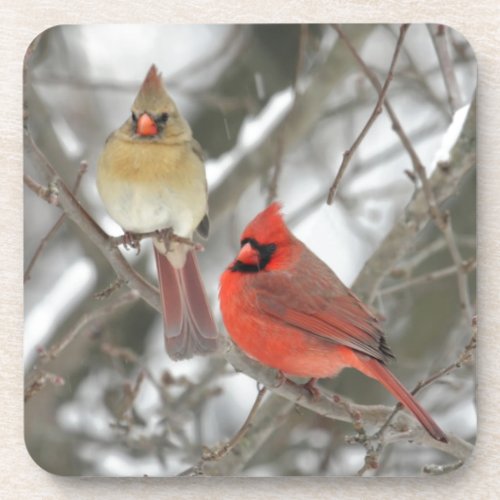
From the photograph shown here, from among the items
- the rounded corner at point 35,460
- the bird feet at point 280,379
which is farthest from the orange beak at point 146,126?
the rounded corner at point 35,460

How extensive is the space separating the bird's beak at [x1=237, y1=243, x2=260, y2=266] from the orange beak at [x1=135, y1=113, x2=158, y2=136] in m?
0.38

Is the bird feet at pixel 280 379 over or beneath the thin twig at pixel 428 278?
beneath

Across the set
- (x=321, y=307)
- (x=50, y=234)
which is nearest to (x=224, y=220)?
(x=321, y=307)

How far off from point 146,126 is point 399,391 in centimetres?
91

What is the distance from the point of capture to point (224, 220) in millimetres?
3307

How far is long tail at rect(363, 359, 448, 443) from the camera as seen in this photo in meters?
3.20

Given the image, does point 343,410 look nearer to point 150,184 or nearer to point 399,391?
point 399,391

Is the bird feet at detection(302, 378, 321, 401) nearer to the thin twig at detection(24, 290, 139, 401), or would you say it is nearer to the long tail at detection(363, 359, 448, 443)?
the long tail at detection(363, 359, 448, 443)

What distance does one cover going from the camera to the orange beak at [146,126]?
10.4 ft

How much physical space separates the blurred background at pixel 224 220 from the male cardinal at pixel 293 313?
49mm

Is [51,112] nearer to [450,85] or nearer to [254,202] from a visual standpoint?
[254,202]

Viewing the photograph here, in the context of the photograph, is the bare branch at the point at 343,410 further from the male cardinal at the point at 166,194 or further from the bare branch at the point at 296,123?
the bare branch at the point at 296,123

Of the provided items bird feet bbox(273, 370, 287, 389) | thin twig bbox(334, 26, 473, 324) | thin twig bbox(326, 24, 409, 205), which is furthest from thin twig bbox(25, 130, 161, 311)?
thin twig bbox(334, 26, 473, 324)

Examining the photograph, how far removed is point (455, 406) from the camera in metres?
3.29
